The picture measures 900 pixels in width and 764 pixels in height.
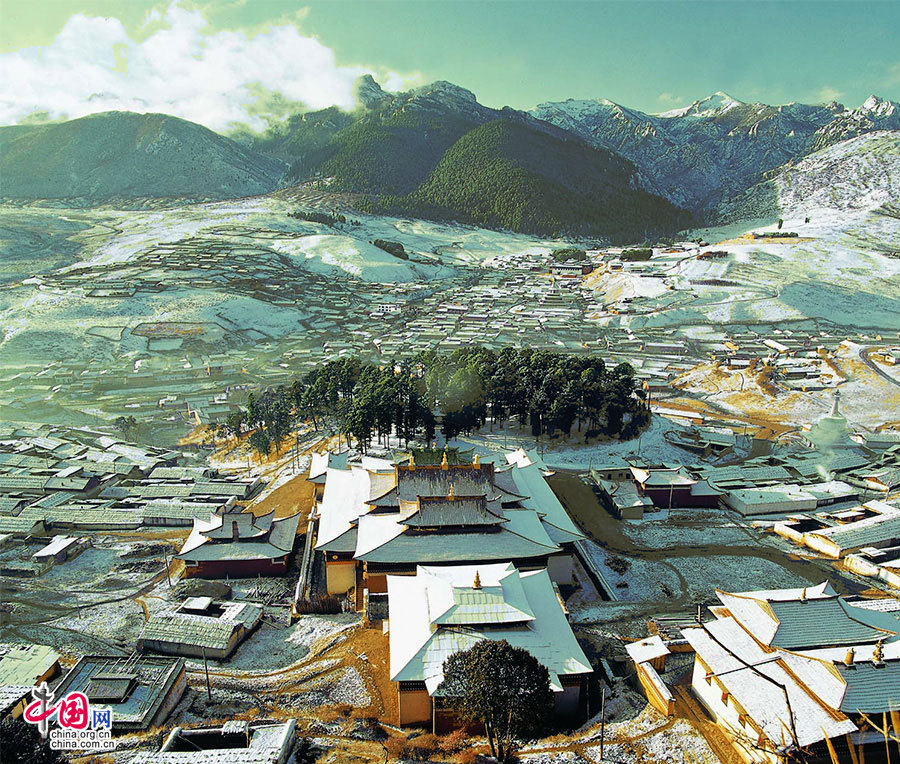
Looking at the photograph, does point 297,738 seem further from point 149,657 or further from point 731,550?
point 731,550

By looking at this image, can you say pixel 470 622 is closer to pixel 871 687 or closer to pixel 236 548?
pixel 871 687

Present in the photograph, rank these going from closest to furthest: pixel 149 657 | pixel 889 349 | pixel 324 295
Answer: pixel 149 657 < pixel 889 349 < pixel 324 295

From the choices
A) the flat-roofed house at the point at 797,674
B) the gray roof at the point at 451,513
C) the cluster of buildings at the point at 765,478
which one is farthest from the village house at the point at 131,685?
the cluster of buildings at the point at 765,478

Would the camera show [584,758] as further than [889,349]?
No

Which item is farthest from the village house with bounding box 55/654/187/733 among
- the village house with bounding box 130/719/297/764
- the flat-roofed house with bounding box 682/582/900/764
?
the flat-roofed house with bounding box 682/582/900/764

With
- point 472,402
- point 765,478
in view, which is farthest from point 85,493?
point 765,478

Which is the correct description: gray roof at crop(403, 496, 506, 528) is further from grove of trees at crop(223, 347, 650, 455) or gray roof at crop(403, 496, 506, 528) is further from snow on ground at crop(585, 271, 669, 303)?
snow on ground at crop(585, 271, 669, 303)

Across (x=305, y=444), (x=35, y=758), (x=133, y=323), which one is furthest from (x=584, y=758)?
(x=133, y=323)
